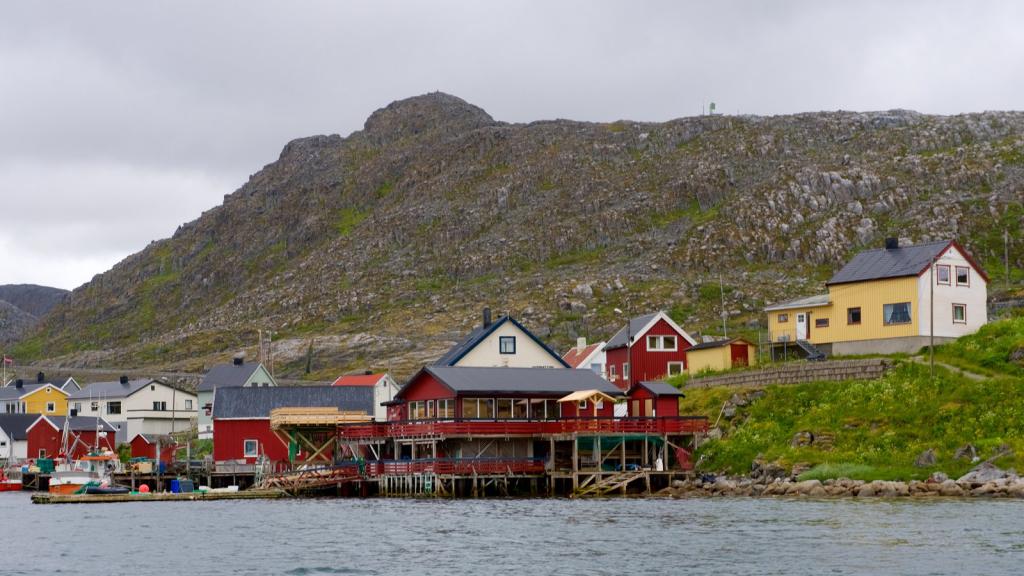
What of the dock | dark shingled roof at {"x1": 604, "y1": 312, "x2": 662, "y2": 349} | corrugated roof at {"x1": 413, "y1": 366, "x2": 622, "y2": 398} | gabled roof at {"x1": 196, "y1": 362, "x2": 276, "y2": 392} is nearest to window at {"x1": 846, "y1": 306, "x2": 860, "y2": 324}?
corrugated roof at {"x1": 413, "y1": 366, "x2": 622, "y2": 398}

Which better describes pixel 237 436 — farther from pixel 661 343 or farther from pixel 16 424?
pixel 16 424

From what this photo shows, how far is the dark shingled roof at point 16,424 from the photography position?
12838cm

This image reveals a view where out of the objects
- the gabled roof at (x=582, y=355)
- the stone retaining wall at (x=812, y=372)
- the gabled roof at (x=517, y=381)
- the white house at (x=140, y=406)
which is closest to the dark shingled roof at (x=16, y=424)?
the white house at (x=140, y=406)

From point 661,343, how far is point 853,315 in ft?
60.3

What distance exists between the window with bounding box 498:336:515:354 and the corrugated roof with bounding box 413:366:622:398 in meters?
8.80

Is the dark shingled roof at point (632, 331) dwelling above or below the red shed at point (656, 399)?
above

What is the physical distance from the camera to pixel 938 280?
261 ft

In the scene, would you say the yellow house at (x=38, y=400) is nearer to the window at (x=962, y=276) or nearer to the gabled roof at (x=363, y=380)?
the gabled roof at (x=363, y=380)

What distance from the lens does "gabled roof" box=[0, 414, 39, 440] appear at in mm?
128375

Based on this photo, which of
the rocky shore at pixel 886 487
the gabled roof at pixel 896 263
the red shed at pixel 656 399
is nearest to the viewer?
the rocky shore at pixel 886 487

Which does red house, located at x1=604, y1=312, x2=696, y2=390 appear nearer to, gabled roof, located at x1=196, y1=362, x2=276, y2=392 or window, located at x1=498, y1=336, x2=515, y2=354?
window, located at x1=498, y1=336, x2=515, y2=354

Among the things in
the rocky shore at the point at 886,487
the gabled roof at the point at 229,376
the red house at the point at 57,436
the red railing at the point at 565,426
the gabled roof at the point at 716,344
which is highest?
the gabled roof at the point at 716,344

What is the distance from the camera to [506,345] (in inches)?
3600

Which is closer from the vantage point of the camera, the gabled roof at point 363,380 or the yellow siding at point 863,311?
the yellow siding at point 863,311
